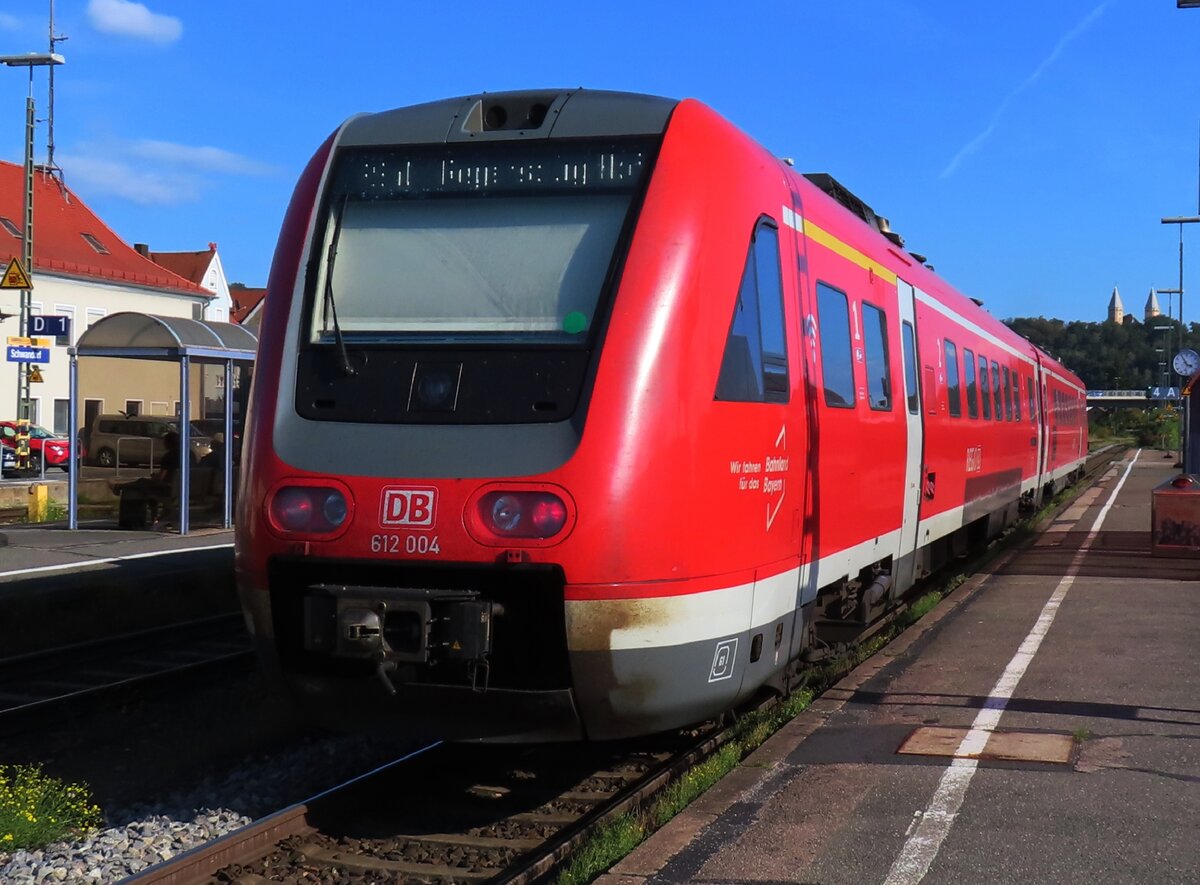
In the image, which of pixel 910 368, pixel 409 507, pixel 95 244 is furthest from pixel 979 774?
pixel 95 244

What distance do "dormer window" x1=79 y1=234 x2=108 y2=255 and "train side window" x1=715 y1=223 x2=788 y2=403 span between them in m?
52.4

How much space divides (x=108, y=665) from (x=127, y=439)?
24.8ft

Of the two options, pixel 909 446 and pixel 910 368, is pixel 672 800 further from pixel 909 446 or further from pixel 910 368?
pixel 910 368

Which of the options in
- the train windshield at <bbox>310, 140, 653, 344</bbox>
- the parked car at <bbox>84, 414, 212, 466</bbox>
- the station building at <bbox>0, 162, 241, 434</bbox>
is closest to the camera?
the train windshield at <bbox>310, 140, 653, 344</bbox>

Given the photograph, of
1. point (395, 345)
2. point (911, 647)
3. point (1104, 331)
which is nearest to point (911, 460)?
point (911, 647)

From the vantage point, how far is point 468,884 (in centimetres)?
553

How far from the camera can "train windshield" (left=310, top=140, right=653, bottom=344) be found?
225 inches

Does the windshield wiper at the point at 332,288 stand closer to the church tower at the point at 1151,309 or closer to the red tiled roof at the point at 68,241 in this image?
the red tiled roof at the point at 68,241

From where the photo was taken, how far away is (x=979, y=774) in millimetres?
6133

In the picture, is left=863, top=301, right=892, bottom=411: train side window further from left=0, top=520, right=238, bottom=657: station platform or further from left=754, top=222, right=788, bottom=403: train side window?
left=0, top=520, right=238, bottom=657: station platform

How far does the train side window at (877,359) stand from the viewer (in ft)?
27.5

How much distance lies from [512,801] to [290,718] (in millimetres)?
2808

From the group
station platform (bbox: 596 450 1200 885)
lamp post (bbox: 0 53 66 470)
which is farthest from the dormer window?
station platform (bbox: 596 450 1200 885)

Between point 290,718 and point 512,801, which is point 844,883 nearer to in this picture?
point 512,801
